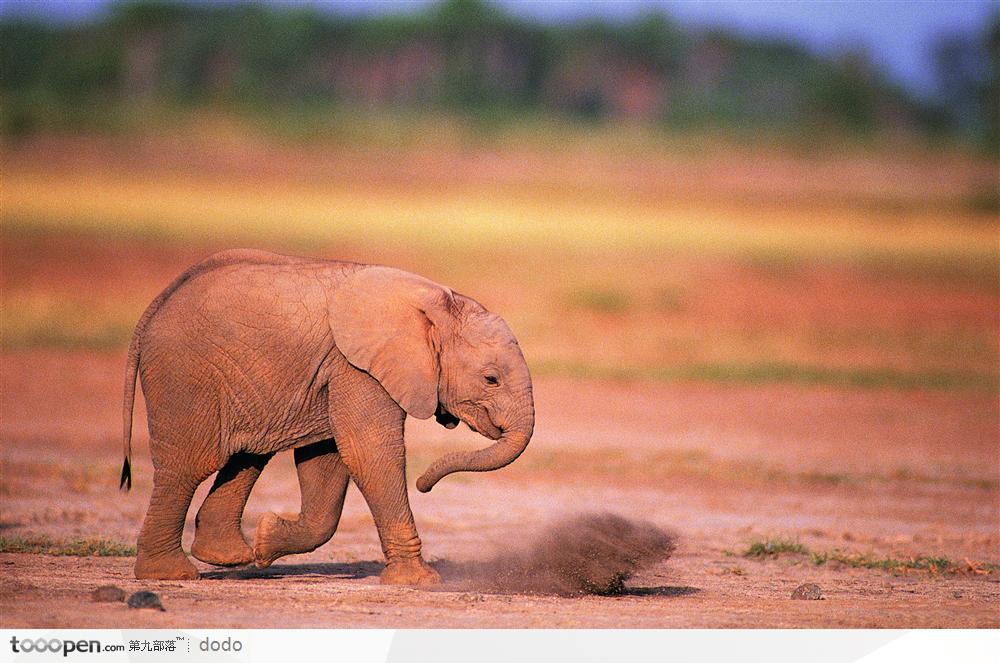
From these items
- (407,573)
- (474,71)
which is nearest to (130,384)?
(407,573)

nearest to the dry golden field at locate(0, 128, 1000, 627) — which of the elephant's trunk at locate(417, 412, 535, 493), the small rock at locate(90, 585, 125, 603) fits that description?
the small rock at locate(90, 585, 125, 603)

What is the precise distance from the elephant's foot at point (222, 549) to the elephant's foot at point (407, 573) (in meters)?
0.95

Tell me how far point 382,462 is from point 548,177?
32.0 metres

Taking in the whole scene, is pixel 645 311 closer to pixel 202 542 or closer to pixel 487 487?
pixel 487 487

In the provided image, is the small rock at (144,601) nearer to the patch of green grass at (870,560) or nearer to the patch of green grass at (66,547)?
the patch of green grass at (66,547)

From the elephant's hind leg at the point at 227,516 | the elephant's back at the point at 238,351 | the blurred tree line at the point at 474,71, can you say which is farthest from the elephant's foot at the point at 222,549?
the blurred tree line at the point at 474,71

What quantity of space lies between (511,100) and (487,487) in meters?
36.2

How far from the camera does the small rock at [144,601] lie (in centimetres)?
785

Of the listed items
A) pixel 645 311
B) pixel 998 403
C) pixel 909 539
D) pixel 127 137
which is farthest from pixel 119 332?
pixel 127 137

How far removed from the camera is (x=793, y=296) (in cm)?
2728

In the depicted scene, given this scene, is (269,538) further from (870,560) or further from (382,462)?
(870,560)

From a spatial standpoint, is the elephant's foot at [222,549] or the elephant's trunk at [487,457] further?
the elephant's foot at [222,549]

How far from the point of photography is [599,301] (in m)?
25.1
